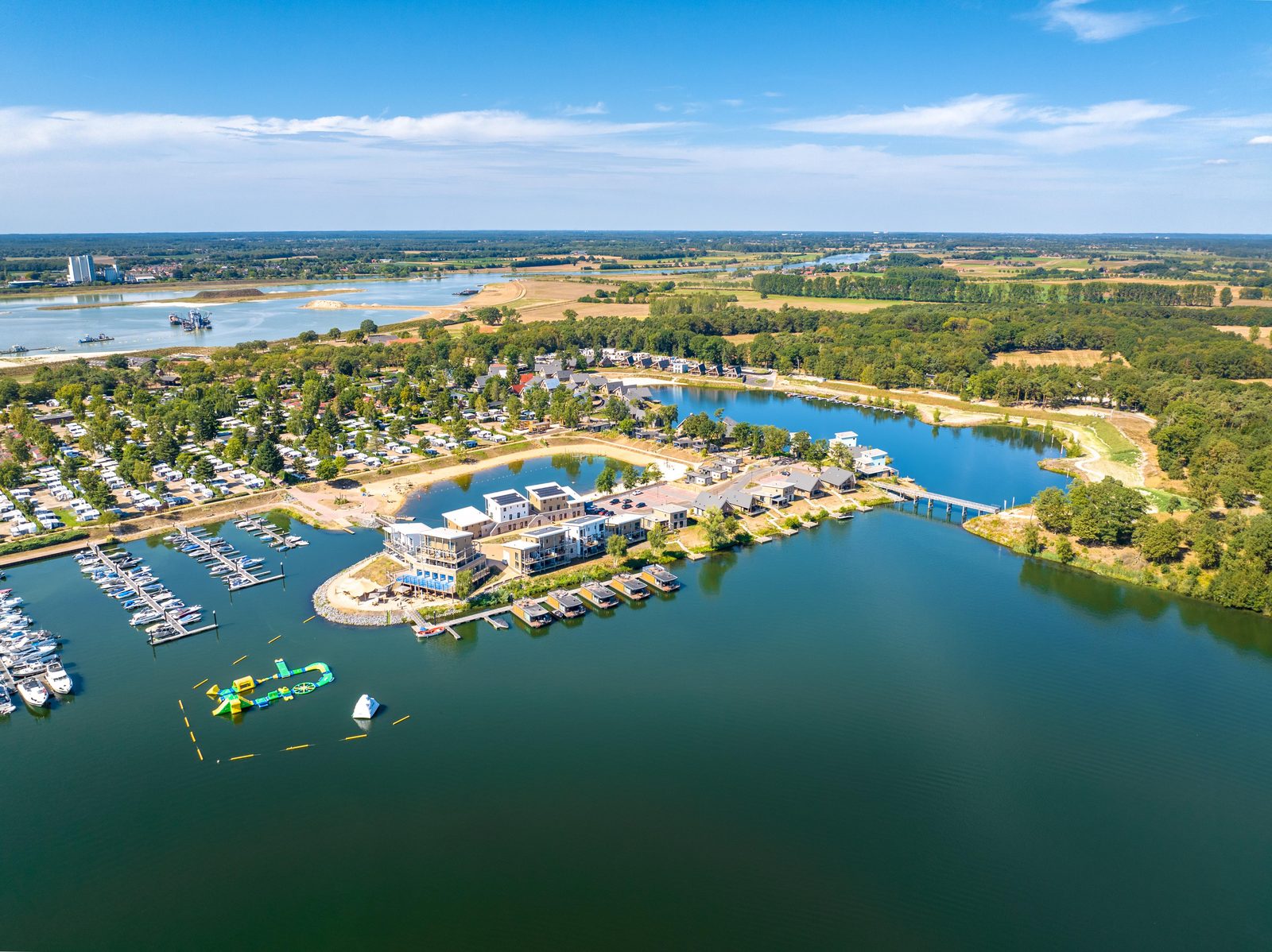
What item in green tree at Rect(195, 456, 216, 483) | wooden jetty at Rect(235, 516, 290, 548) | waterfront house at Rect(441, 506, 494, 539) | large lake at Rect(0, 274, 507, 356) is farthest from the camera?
large lake at Rect(0, 274, 507, 356)

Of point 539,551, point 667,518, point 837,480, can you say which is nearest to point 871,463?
point 837,480

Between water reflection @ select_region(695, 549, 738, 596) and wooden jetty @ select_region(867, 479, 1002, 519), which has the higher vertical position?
wooden jetty @ select_region(867, 479, 1002, 519)

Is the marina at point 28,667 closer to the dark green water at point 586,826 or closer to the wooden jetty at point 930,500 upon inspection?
the dark green water at point 586,826

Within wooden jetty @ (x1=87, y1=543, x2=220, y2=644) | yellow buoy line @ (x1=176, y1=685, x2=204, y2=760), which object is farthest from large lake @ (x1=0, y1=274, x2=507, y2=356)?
yellow buoy line @ (x1=176, y1=685, x2=204, y2=760)

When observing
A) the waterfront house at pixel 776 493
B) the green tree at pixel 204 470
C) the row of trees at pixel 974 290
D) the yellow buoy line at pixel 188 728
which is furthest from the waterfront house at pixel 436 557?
the row of trees at pixel 974 290

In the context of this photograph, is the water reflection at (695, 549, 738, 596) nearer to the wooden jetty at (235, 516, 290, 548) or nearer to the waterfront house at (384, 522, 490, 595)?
the waterfront house at (384, 522, 490, 595)

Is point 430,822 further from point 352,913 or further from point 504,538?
point 504,538

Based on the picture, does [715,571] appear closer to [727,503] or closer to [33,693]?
[727,503]
